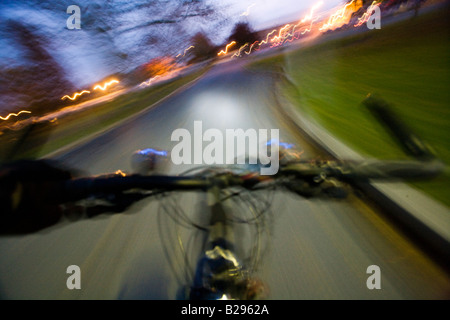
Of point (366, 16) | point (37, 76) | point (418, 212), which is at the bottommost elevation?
point (418, 212)

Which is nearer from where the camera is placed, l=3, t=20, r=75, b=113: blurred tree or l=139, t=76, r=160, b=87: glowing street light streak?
l=3, t=20, r=75, b=113: blurred tree

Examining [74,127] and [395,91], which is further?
[74,127]

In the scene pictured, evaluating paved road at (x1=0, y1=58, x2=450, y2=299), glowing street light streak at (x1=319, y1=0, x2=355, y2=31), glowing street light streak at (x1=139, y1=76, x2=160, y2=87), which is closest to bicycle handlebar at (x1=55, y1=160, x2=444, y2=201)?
paved road at (x1=0, y1=58, x2=450, y2=299)

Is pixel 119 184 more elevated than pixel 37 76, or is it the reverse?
pixel 37 76

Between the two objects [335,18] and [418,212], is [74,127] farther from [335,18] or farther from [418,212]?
[335,18]

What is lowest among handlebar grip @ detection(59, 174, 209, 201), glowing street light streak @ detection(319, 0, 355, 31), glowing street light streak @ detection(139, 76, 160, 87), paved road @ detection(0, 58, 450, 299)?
paved road @ detection(0, 58, 450, 299)

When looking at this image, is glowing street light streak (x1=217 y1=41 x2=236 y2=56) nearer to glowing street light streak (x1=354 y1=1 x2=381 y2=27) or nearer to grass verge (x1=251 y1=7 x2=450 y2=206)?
glowing street light streak (x1=354 y1=1 x2=381 y2=27)

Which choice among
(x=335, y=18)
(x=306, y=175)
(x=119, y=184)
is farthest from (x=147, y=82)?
(x=335, y=18)

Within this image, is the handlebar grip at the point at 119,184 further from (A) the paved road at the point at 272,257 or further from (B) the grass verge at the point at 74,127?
(B) the grass verge at the point at 74,127

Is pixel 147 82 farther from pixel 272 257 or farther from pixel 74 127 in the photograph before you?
pixel 272 257

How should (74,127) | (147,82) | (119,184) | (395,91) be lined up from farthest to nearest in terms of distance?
1. (147,82)
2. (74,127)
3. (395,91)
4. (119,184)

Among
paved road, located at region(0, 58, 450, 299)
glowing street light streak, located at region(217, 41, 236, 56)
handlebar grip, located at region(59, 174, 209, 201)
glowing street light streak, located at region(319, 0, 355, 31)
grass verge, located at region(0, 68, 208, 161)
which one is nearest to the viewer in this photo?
handlebar grip, located at region(59, 174, 209, 201)

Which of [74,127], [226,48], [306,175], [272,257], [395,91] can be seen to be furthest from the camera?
[226,48]

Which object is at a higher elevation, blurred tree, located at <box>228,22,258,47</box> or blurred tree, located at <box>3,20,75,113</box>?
blurred tree, located at <box>228,22,258,47</box>
